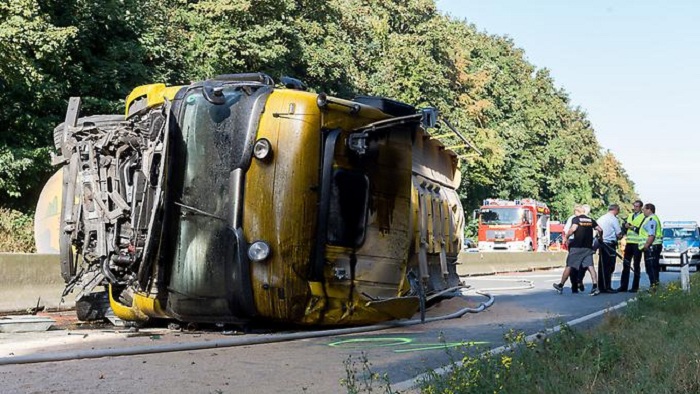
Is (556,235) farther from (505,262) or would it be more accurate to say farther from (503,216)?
(505,262)

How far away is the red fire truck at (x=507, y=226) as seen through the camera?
4512cm

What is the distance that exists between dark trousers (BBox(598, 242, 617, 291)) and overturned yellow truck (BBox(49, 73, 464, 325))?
26.6 feet

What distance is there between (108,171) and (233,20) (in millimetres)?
21707

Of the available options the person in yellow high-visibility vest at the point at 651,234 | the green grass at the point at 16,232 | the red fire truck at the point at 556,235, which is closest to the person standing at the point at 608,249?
the person in yellow high-visibility vest at the point at 651,234

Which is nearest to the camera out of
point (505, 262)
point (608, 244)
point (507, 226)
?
point (608, 244)

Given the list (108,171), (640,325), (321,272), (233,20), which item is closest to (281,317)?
(321,272)

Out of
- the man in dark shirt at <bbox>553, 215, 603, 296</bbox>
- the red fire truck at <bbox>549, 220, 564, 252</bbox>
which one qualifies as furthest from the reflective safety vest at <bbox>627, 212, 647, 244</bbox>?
the red fire truck at <bbox>549, 220, 564, 252</bbox>

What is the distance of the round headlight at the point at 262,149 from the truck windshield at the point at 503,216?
37.1 m

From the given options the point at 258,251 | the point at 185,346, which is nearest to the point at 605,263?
the point at 258,251

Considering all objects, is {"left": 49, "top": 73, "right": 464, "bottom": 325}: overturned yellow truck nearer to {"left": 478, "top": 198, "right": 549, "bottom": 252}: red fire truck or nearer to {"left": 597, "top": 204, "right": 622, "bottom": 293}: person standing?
{"left": 597, "top": 204, "right": 622, "bottom": 293}: person standing

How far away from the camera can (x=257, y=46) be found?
29.8 m

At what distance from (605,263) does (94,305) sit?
408 inches

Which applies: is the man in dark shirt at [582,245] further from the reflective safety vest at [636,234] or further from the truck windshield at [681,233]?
the truck windshield at [681,233]

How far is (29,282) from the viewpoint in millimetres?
12195
